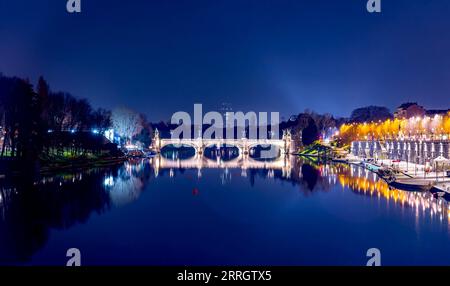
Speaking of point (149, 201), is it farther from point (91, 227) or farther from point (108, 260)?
point (108, 260)

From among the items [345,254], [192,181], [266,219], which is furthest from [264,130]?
[345,254]

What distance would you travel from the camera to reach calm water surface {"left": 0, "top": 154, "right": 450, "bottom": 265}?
965 inches

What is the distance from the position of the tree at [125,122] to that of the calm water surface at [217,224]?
5550 centimetres

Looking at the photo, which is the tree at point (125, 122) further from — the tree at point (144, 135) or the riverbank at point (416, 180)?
the riverbank at point (416, 180)

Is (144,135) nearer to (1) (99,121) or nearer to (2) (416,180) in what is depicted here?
(1) (99,121)

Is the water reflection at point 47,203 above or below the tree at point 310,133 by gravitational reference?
below

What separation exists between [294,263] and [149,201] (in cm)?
2296

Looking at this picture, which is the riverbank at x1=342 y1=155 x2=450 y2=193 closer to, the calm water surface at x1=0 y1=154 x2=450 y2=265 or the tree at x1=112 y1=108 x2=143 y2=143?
the calm water surface at x1=0 y1=154 x2=450 y2=265

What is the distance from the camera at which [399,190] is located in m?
46.1

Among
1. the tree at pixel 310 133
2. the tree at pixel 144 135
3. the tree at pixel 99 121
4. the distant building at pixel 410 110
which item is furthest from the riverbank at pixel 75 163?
the distant building at pixel 410 110

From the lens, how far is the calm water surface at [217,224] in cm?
2452

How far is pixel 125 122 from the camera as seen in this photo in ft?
361
